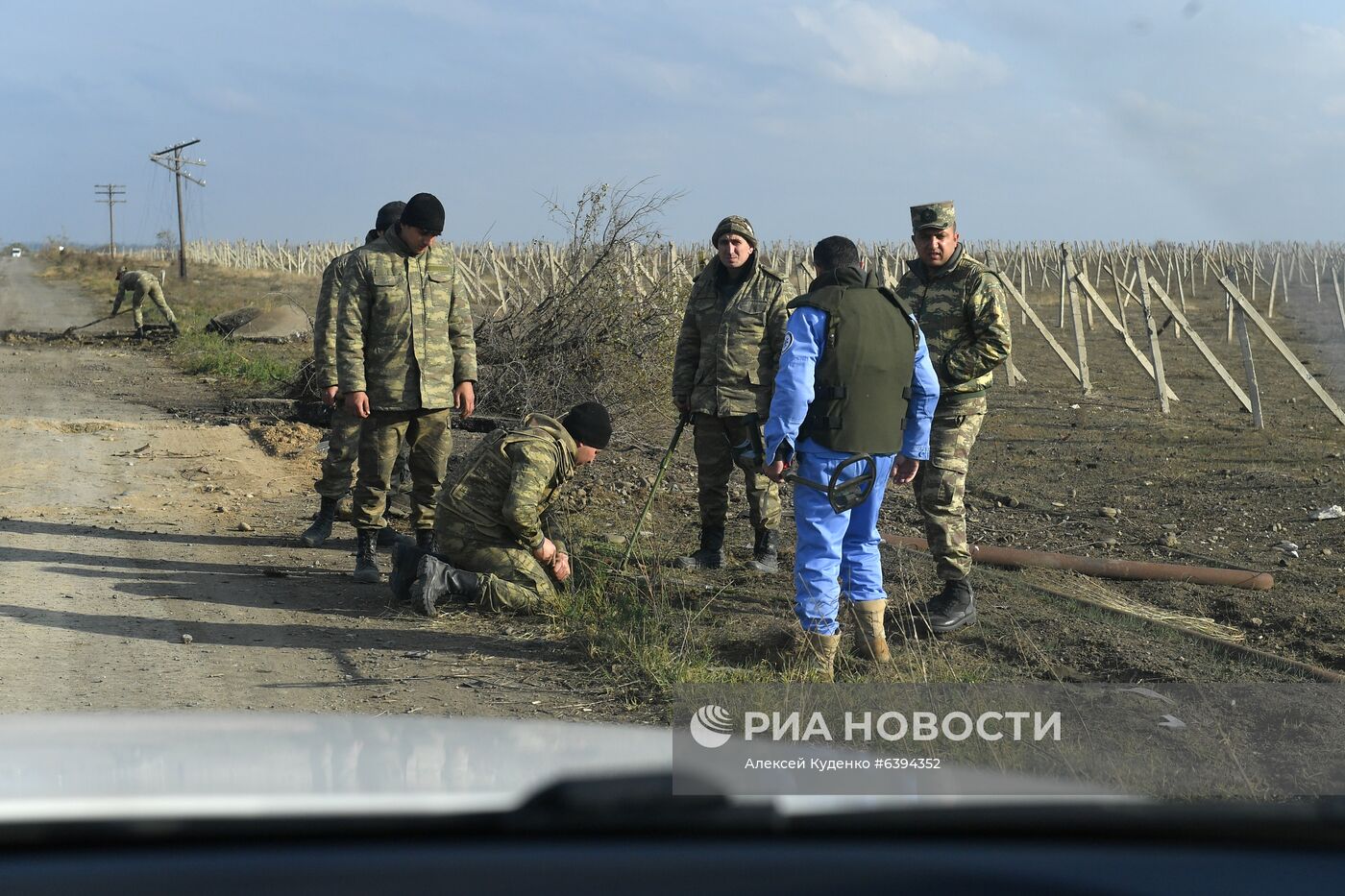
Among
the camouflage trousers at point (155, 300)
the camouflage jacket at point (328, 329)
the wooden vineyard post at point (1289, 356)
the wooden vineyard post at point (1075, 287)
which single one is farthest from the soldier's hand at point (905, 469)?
the camouflage trousers at point (155, 300)

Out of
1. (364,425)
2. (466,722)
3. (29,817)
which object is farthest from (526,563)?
(29,817)

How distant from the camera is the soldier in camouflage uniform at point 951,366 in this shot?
5.61 metres

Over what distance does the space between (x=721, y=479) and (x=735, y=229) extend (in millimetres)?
1317

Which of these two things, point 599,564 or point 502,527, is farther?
point 599,564

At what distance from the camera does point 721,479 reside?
684cm

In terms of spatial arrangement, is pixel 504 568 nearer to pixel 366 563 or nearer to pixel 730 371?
pixel 366 563

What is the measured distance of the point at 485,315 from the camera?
1145 centimetres

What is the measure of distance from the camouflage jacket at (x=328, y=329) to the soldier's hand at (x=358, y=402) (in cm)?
16

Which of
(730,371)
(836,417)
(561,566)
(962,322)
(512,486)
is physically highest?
(962,322)

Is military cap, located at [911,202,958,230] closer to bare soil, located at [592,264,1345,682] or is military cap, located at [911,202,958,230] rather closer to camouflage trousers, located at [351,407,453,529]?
bare soil, located at [592,264,1345,682]

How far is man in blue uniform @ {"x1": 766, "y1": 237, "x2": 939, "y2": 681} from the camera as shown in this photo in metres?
4.76

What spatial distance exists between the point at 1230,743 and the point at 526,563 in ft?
9.97

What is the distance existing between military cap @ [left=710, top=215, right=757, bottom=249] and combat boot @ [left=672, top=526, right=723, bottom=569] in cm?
151

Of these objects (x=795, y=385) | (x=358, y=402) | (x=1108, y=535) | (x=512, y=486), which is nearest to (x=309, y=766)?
(x=795, y=385)
